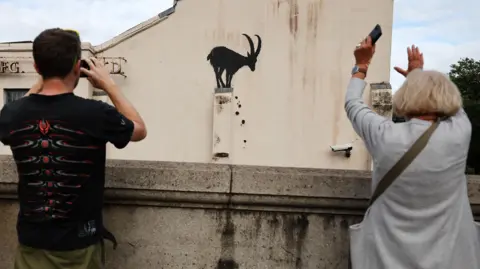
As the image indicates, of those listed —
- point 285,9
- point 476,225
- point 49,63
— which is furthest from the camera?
point 285,9

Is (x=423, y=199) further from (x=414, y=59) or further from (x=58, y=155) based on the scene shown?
(x=58, y=155)

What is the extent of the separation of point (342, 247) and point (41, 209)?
1.69m

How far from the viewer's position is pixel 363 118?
199 centimetres

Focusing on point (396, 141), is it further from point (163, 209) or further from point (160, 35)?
point (160, 35)

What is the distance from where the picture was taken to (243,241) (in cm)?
281

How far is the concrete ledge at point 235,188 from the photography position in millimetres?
2711

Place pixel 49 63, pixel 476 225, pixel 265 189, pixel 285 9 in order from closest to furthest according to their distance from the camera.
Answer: pixel 49 63, pixel 476 225, pixel 265 189, pixel 285 9

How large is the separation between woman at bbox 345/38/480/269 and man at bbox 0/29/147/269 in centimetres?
109

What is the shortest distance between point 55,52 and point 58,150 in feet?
1.28

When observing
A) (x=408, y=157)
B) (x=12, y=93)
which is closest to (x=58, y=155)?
(x=408, y=157)

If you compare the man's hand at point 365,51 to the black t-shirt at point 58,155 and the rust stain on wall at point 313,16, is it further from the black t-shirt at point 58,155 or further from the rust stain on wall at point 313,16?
the rust stain on wall at point 313,16

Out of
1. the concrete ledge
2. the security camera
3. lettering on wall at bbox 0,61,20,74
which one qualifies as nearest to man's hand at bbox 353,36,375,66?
the concrete ledge

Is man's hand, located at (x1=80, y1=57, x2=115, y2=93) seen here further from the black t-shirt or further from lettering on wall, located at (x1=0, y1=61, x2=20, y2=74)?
lettering on wall, located at (x1=0, y1=61, x2=20, y2=74)

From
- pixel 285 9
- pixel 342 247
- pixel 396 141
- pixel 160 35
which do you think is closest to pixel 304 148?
pixel 285 9
